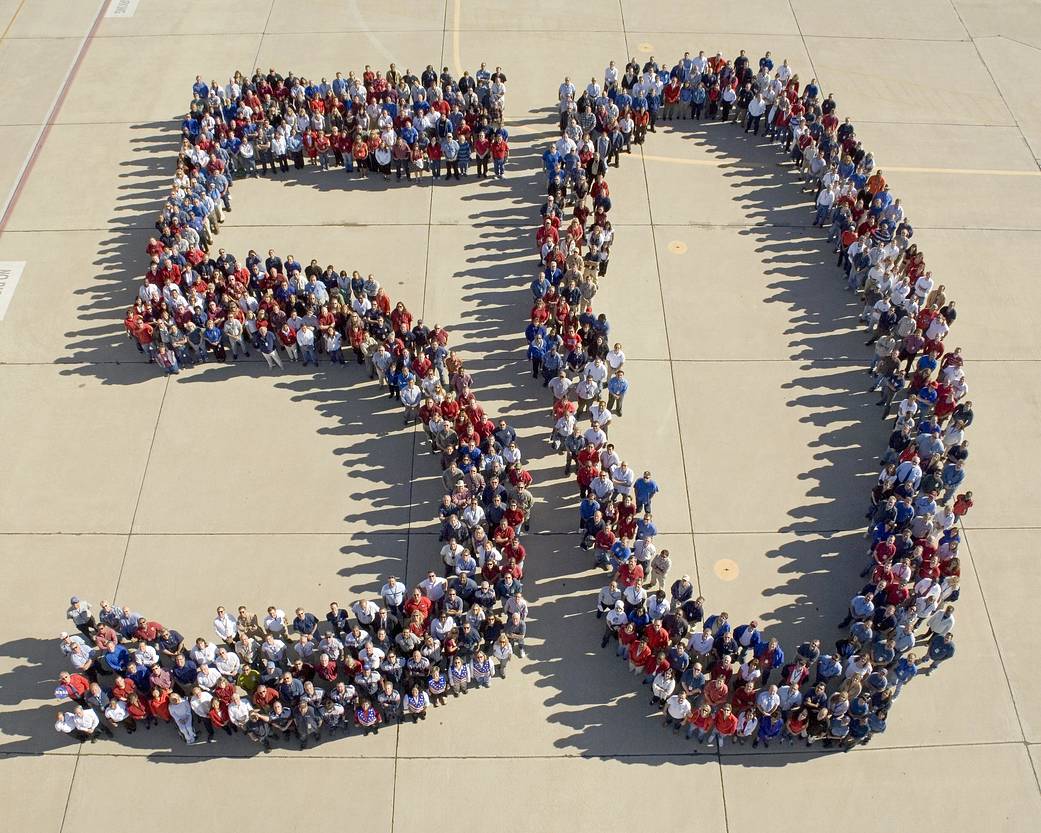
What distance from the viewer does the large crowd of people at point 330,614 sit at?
1405cm

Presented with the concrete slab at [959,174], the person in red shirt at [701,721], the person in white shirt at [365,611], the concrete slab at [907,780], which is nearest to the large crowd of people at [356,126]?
the concrete slab at [959,174]

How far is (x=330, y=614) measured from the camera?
47.9ft

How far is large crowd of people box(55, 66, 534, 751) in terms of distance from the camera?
14.0 meters

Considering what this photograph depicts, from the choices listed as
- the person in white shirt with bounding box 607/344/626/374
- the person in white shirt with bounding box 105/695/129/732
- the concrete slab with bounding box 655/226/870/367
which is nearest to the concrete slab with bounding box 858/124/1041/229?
the concrete slab with bounding box 655/226/870/367

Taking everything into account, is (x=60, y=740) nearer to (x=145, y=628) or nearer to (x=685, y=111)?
(x=145, y=628)

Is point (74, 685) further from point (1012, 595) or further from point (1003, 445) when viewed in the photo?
point (1003, 445)

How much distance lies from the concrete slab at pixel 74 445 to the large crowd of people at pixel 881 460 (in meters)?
8.25

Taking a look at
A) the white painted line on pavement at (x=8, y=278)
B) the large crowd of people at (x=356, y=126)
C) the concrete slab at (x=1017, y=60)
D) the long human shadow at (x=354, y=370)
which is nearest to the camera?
the long human shadow at (x=354, y=370)

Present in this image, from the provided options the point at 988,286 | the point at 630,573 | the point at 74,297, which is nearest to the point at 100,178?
Answer: the point at 74,297

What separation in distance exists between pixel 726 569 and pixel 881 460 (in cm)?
394

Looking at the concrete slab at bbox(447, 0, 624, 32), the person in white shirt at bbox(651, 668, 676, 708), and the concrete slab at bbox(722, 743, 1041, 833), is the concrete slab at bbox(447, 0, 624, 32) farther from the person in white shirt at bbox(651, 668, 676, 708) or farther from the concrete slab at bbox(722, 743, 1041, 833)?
the concrete slab at bbox(722, 743, 1041, 833)

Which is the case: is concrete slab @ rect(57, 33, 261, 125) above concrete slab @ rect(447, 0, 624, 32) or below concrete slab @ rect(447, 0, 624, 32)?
above

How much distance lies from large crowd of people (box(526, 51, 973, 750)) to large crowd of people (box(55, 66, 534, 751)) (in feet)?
5.92

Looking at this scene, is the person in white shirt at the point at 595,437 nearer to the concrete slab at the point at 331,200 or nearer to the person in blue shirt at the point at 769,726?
the person in blue shirt at the point at 769,726
